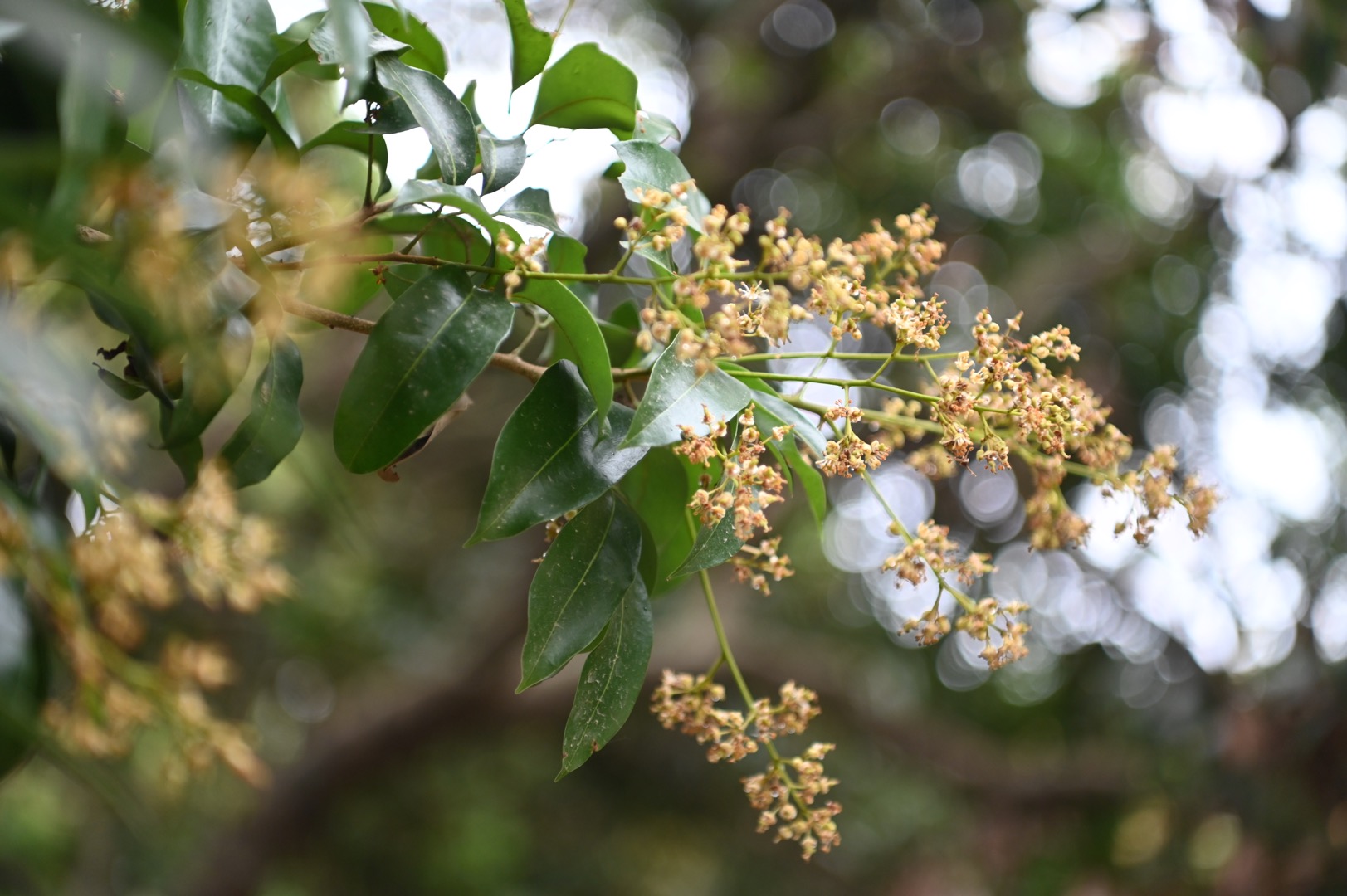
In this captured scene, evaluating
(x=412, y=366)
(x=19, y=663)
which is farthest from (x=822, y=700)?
(x=19, y=663)

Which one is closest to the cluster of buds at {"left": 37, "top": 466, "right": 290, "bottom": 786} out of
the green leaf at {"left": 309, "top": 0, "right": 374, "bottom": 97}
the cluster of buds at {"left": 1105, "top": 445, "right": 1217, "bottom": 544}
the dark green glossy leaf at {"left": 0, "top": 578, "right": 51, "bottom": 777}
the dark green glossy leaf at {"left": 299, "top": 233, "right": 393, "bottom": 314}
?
the dark green glossy leaf at {"left": 0, "top": 578, "right": 51, "bottom": 777}

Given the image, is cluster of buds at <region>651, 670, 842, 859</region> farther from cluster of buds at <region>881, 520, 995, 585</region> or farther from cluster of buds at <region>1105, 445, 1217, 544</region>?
cluster of buds at <region>1105, 445, 1217, 544</region>

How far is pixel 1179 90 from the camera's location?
3000 millimetres

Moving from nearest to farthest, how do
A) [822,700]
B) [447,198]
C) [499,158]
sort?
[447,198]
[499,158]
[822,700]

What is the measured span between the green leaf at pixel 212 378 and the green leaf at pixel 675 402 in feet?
0.68

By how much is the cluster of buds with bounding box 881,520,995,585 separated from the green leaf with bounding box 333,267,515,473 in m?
0.27

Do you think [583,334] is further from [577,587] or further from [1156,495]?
[1156,495]

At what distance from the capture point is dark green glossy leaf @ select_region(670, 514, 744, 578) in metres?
0.56

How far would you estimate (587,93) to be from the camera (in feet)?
2.25

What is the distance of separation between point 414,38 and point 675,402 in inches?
11.9

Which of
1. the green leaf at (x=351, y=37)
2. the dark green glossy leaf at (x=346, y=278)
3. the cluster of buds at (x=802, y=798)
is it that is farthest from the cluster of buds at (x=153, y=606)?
the cluster of buds at (x=802, y=798)

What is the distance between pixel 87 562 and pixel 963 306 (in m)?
3.49

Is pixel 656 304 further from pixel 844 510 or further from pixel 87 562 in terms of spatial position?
pixel 844 510

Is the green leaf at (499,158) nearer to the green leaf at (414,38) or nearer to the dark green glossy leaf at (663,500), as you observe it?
the green leaf at (414,38)
